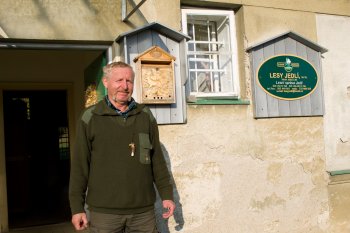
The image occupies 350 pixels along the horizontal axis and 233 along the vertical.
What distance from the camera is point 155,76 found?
159 inches

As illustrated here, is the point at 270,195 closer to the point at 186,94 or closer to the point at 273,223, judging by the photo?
the point at 273,223

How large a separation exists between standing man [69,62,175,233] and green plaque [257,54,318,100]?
2.25 meters

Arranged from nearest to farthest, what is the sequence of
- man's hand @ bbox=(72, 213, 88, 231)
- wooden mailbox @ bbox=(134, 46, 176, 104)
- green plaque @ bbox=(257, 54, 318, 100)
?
man's hand @ bbox=(72, 213, 88, 231)
wooden mailbox @ bbox=(134, 46, 176, 104)
green plaque @ bbox=(257, 54, 318, 100)

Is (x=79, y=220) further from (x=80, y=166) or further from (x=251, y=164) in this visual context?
(x=251, y=164)

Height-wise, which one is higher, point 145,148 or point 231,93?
point 231,93

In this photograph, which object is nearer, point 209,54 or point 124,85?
point 124,85

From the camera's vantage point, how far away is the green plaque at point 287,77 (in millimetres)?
4703

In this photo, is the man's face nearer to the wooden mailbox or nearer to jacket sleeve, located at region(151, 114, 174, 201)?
jacket sleeve, located at region(151, 114, 174, 201)

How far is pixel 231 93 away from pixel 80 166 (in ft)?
7.88

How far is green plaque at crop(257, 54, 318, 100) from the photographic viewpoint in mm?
4703

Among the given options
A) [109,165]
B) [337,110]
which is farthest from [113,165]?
[337,110]

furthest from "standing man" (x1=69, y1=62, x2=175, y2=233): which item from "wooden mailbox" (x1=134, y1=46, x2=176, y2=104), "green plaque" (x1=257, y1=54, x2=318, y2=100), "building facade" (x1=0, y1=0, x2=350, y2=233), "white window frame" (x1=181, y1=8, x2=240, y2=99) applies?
"green plaque" (x1=257, y1=54, x2=318, y2=100)

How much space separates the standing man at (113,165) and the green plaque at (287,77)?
225cm

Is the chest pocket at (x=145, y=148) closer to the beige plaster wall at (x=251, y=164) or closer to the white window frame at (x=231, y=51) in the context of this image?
the beige plaster wall at (x=251, y=164)
